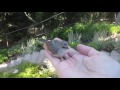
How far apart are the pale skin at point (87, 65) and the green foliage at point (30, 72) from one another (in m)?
1.57

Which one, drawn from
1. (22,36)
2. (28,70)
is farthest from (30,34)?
(28,70)

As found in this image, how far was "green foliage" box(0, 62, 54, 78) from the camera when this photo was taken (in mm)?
3436

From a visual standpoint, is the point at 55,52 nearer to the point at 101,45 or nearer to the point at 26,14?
the point at 101,45

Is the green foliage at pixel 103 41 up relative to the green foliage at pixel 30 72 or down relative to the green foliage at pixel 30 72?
up

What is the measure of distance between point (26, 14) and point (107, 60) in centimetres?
576

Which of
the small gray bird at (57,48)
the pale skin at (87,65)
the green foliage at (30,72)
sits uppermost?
the small gray bird at (57,48)

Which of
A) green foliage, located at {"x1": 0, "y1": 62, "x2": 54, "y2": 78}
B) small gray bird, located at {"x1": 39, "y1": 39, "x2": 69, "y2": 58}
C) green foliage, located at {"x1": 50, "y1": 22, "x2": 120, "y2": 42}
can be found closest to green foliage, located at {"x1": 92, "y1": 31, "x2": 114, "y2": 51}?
green foliage, located at {"x1": 50, "y1": 22, "x2": 120, "y2": 42}

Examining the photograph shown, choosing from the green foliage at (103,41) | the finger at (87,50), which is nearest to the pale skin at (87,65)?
the finger at (87,50)

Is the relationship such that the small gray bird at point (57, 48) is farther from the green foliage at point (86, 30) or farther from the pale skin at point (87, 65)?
the green foliage at point (86, 30)

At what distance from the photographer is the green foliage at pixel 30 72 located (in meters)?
3.44

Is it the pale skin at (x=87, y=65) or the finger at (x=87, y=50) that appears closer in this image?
the pale skin at (x=87, y=65)

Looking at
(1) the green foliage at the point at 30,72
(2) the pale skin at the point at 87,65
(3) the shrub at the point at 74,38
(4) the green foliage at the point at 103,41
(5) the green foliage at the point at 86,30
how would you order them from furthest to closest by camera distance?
(5) the green foliage at the point at 86,30 → (3) the shrub at the point at 74,38 → (4) the green foliage at the point at 103,41 → (1) the green foliage at the point at 30,72 → (2) the pale skin at the point at 87,65

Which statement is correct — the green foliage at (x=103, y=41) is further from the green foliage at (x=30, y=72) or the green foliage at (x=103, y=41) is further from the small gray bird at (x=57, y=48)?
the small gray bird at (x=57, y=48)

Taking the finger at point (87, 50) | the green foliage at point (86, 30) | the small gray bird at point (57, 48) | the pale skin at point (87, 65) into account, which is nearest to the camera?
the pale skin at point (87, 65)
